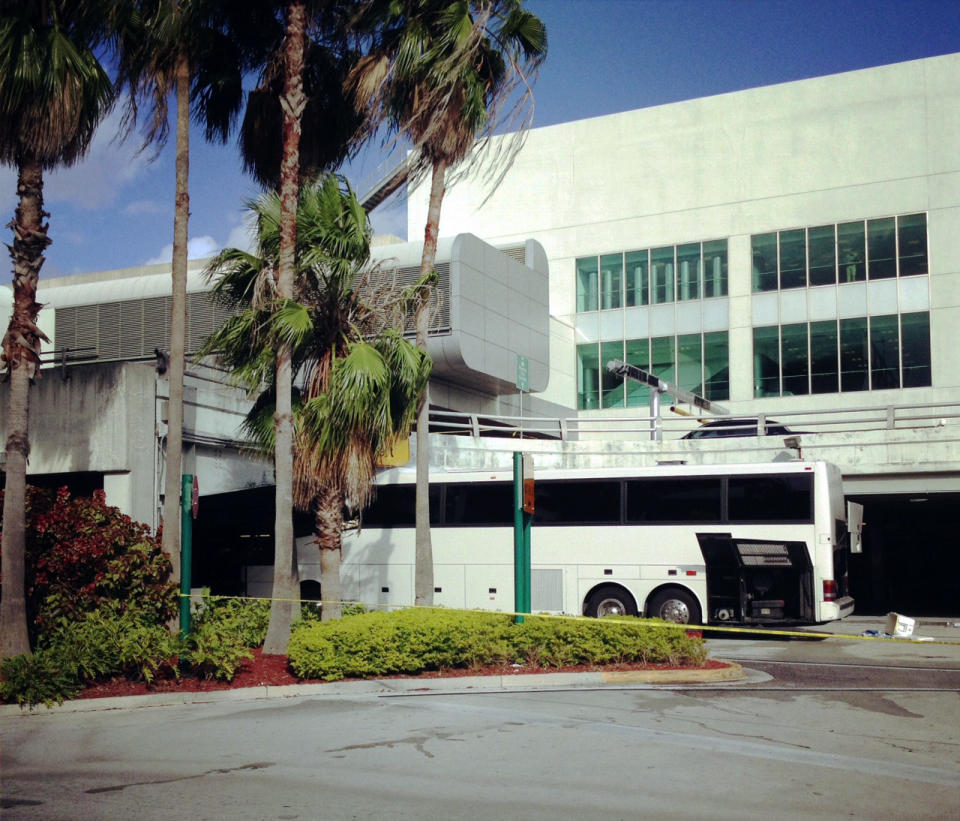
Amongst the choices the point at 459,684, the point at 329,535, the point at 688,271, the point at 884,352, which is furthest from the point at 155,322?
the point at 884,352

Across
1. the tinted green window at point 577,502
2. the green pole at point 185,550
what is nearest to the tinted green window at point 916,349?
the tinted green window at point 577,502

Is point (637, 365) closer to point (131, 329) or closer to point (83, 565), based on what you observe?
point (131, 329)

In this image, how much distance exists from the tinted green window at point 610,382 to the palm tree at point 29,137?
3407 cm

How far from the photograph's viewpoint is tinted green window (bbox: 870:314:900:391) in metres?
41.5

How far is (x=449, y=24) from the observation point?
17484mm

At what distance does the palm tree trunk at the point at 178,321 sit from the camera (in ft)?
54.0

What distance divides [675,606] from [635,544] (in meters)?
1.41

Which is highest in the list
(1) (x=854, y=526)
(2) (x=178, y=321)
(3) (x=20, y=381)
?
(2) (x=178, y=321)

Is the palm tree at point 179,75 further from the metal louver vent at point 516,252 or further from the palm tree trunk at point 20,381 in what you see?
the metal louver vent at point 516,252

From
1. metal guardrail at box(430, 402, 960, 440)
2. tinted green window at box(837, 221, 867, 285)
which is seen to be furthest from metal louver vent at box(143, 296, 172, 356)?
tinted green window at box(837, 221, 867, 285)

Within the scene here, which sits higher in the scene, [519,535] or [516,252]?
[516,252]

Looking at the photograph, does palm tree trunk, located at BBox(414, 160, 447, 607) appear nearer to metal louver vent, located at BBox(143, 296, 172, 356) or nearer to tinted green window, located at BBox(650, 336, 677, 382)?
metal louver vent, located at BBox(143, 296, 172, 356)

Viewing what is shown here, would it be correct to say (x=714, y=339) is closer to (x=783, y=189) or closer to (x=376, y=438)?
(x=783, y=189)

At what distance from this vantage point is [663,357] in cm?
4584
